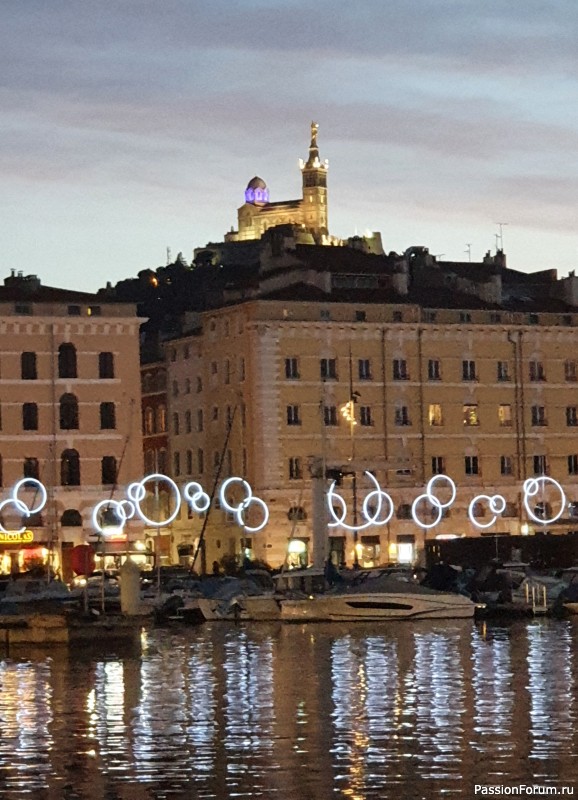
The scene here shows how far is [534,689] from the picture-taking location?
46.1 metres

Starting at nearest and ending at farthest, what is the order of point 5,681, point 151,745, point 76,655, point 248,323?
point 151,745 → point 5,681 → point 76,655 → point 248,323

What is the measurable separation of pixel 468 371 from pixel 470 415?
2319mm

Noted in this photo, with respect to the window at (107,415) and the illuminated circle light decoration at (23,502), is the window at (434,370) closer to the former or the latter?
the window at (107,415)

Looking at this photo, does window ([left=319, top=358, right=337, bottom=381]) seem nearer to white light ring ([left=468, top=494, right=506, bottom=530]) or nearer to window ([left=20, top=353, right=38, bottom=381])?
white light ring ([left=468, top=494, right=506, bottom=530])

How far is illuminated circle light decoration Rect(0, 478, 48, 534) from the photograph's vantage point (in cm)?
10025

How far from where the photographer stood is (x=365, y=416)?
378 feet

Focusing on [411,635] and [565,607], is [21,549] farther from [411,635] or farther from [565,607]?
[411,635]

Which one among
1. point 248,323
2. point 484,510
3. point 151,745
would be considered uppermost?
point 248,323

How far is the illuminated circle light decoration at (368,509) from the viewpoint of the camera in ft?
362

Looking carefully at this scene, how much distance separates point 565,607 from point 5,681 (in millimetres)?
34614

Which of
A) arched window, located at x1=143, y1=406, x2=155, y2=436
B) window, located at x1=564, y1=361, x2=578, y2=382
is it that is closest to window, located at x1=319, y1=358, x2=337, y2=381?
window, located at x1=564, y1=361, x2=578, y2=382

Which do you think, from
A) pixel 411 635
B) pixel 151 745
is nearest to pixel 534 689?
pixel 151 745

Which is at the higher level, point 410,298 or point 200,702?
point 410,298

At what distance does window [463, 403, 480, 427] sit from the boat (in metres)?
→ 39.5
